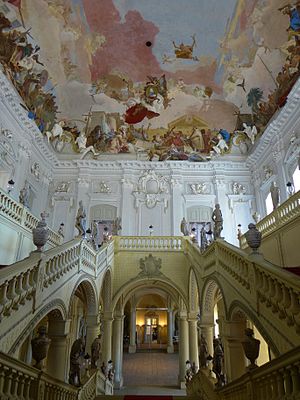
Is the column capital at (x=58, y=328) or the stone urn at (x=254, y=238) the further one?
the column capital at (x=58, y=328)

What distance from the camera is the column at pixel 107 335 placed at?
14276mm

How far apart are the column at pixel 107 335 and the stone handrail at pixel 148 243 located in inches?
126

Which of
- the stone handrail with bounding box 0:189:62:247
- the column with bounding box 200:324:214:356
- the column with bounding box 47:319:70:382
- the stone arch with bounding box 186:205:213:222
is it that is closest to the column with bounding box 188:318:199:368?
the column with bounding box 200:324:214:356

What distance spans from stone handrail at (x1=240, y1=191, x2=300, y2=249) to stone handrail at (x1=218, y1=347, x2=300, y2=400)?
6900 millimetres

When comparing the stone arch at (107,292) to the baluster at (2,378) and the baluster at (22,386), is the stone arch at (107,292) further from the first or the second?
the baluster at (2,378)

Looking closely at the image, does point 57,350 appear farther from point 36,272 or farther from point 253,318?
point 253,318

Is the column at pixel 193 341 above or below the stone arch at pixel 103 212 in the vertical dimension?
below

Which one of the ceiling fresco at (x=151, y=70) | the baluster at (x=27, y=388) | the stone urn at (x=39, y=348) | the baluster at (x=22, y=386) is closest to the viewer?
the baluster at (x=22, y=386)

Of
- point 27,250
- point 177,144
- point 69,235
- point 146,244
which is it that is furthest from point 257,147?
point 27,250

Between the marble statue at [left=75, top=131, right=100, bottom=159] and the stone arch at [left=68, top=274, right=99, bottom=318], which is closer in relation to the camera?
the stone arch at [left=68, top=274, right=99, bottom=318]

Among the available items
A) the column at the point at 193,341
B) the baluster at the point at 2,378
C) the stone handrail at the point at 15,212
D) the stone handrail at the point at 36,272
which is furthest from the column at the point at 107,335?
the baluster at the point at 2,378

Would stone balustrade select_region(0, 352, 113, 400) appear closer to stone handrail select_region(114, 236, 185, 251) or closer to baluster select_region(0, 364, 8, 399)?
baluster select_region(0, 364, 8, 399)

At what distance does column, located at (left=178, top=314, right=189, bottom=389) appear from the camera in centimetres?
1504

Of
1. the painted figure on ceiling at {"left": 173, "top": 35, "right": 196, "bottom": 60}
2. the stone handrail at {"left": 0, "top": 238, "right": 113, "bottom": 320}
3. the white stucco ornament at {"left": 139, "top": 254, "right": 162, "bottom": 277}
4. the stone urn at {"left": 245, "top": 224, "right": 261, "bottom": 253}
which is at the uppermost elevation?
the painted figure on ceiling at {"left": 173, "top": 35, "right": 196, "bottom": 60}
